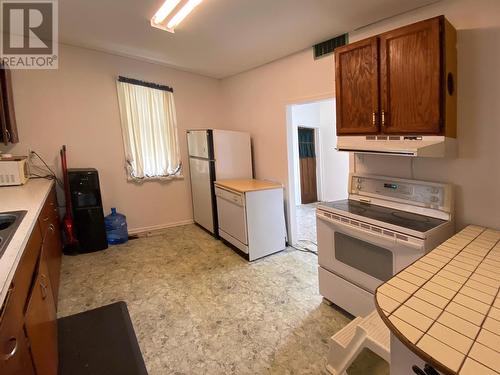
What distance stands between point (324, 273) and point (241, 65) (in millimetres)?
2916

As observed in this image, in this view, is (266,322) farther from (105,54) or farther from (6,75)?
(105,54)

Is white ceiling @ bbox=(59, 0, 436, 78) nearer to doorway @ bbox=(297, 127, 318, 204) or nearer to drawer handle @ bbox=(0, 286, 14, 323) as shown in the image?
drawer handle @ bbox=(0, 286, 14, 323)

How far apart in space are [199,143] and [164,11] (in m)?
1.80

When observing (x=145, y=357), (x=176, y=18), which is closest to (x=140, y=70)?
(x=176, y=18)

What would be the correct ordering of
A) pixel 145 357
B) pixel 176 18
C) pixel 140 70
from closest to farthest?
pixel 145 357 → pixel 176 18 → pixel 140 70

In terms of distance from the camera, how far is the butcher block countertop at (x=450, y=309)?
75 cm

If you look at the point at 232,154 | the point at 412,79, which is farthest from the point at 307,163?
the point at 412,79

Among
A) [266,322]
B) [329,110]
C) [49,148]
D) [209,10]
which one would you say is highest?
[209,10]

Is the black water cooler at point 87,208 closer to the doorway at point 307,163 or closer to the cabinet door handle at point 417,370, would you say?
the cabinet door handle at point 417,370

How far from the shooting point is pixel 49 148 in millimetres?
3562

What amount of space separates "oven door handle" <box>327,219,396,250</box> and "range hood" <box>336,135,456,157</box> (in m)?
0.53

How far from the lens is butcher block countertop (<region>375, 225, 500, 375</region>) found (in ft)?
2.45

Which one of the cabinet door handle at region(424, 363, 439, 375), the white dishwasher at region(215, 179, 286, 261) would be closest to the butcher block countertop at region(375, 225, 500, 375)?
the cabinet door handle at region(424, 363, 439, 375)

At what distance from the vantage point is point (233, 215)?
337cm
